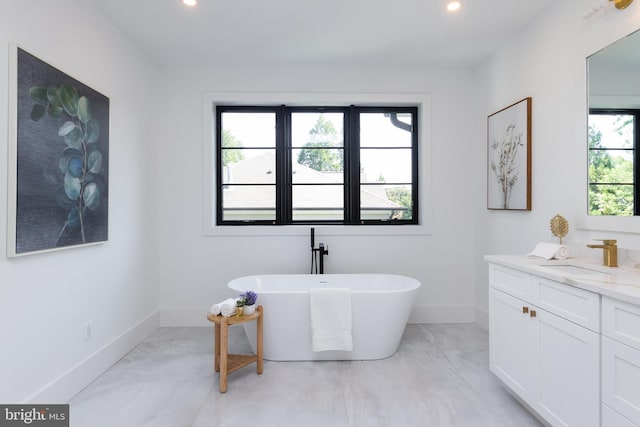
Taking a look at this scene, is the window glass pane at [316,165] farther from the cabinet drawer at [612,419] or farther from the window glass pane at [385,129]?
the cabinet drawer at [612,419]

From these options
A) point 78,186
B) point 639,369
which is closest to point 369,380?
point 639,369

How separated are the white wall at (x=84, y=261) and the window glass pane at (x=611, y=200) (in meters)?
3.22

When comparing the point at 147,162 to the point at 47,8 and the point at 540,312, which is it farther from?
the point at 540,312

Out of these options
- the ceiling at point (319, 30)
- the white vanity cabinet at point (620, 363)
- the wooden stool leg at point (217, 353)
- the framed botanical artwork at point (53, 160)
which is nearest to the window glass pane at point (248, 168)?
the ceiling at point (319, 30)

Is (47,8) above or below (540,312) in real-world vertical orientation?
above

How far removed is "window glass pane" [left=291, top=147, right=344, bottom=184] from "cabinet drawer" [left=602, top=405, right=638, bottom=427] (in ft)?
9.20

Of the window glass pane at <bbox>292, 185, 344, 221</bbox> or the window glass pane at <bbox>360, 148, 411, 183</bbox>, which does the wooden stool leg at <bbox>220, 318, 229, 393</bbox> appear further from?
the window glass pane at <bbox>360, 148, 411, 183</bbox>

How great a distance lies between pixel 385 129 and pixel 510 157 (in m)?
1.31

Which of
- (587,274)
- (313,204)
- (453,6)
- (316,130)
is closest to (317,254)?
(313,204)

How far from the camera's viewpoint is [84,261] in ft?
7.79

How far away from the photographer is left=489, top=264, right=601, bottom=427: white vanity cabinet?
58.7 inches

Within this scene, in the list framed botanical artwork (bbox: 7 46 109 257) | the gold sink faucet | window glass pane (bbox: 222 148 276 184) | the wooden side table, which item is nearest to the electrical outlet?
framed botanical artwork (bbox: 7 46 109 257)

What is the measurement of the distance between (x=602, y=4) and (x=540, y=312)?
178 centimetres

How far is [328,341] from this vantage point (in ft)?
8.61
